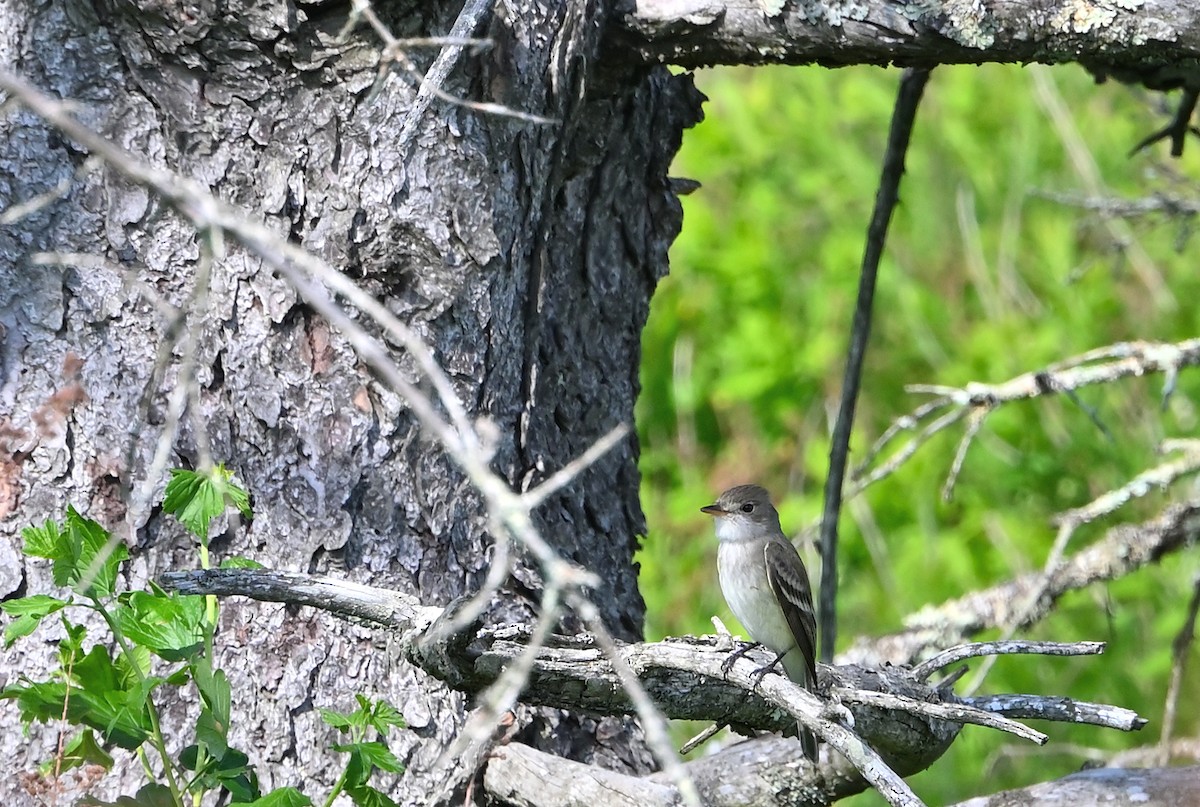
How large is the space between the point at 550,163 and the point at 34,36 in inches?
44.4

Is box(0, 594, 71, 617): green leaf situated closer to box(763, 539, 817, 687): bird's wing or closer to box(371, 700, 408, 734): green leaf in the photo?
box(371, 700, 408, 734): green leaf

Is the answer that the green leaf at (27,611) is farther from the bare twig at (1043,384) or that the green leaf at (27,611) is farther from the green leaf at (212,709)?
the bare twig at (1043,384)

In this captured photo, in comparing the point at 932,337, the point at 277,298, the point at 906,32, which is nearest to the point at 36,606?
the point at 277,298

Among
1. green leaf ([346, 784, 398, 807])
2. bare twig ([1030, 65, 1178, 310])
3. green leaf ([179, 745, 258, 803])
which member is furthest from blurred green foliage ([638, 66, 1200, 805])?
green leaf ([179, 745, 258, 803])

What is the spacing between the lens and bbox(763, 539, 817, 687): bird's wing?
4238 mm

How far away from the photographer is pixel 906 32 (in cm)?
274

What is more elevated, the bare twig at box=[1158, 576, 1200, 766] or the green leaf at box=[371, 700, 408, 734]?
the bare twig at box=[1158, 576, 1200, 766]

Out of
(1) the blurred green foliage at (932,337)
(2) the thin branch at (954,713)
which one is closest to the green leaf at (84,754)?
(2) the thin branch at (954,713)

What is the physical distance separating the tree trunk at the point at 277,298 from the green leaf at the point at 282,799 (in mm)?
580

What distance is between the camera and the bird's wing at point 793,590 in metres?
4.24

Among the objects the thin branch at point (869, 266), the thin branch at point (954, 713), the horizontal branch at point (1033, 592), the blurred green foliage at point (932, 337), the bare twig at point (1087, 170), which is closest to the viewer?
the thin branch at point (954, 713)

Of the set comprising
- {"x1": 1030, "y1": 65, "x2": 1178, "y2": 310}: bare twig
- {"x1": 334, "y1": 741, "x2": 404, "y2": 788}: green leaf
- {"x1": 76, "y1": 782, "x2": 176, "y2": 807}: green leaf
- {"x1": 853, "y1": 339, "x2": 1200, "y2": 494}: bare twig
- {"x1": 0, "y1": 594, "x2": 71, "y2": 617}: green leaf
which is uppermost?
{"x1": 1030, "y1": 65, "x2": 1178, "y2": 310}: bare twig

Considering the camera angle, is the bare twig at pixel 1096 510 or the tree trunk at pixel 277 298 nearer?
the tree trunk at pixel 277 298

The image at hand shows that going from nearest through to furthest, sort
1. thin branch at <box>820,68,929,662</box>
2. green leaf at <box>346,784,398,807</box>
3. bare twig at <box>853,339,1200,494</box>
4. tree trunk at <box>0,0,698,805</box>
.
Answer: green leaf at <box>346,784,398,807</box>, tree trunk at <box>0,0,698,805</box>, bare twig at <box>853,339,1200,494</box>, thin branch at <box>820,68,929,662</box>
